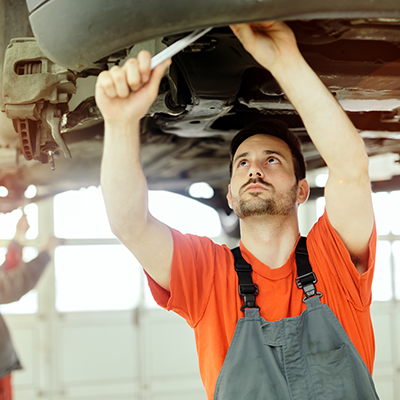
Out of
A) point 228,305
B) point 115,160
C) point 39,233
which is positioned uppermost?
point 39,233

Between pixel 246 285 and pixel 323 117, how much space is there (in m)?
0.40

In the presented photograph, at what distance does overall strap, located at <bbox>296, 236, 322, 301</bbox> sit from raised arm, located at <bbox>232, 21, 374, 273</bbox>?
0.32 ft

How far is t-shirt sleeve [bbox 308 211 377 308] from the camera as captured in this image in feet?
3.52

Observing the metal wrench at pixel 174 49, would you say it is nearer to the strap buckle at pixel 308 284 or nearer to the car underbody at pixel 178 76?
the car underbody at pixel 178 76

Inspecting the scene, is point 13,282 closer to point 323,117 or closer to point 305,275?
point 305,275

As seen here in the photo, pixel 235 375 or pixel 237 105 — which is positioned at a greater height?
pixel 237 105

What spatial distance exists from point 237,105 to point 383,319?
5014 millimetres

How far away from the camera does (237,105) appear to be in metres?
1.45

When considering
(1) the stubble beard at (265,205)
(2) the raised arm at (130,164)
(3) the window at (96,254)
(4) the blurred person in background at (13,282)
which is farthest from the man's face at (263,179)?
(3) the window at (96,254)

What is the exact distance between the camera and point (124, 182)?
0.93m

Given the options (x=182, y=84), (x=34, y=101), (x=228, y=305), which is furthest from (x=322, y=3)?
(x=34, y=101)

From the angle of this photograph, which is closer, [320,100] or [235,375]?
[320,100]

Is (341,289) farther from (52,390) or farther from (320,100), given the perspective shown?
(52,390)

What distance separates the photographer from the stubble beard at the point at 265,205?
1.16m
